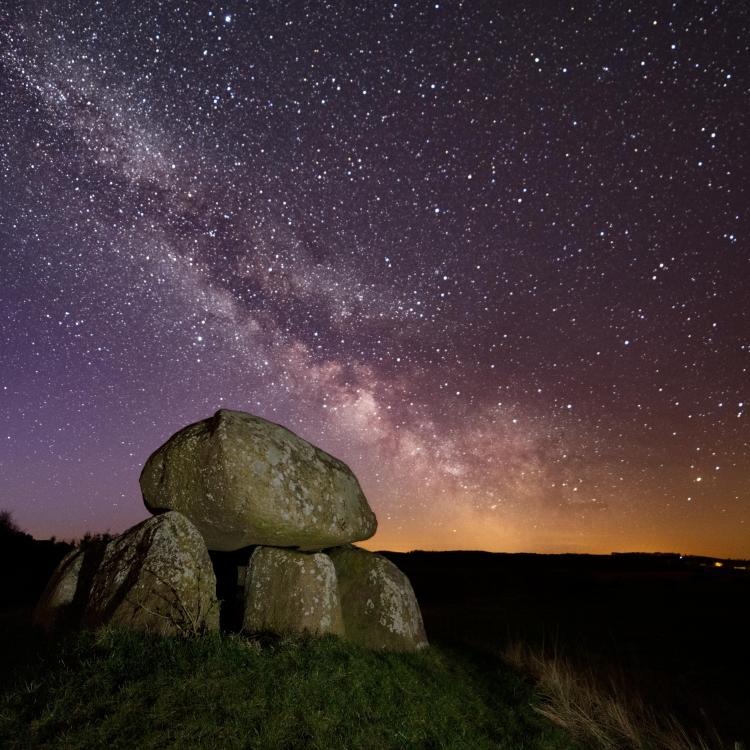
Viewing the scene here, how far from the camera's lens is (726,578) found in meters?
36.1

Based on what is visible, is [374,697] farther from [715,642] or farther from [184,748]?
[715,642]

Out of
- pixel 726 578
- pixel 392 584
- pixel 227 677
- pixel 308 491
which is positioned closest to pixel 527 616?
pixel 392 584

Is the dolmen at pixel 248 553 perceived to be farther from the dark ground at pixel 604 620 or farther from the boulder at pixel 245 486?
the dark ground at pixel 604 620

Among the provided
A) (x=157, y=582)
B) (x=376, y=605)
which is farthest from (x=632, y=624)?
(x=157, y=582)

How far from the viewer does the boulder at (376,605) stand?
9398 mm

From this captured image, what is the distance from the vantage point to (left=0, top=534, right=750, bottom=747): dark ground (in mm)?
10195

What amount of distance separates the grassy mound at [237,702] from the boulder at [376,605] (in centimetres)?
212

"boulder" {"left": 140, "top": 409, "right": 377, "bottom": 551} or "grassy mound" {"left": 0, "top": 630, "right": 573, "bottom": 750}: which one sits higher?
"boulder" {"left": 140, "top": 409, "right": 377, "bottom": 551}

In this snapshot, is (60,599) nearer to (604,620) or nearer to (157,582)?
(157,582)

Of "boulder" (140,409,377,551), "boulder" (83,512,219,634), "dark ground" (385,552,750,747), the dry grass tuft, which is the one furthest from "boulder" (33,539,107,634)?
"dark ground" (385,552,750,747)

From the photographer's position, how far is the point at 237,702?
482cm

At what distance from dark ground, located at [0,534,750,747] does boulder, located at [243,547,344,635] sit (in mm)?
818

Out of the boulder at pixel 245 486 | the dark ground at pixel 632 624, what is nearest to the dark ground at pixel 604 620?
the dark ground at pixel 632 624

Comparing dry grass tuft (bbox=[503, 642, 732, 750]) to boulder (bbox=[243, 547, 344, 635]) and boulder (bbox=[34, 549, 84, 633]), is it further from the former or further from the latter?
boulder (bbox=[34, 549, 84, 633])
